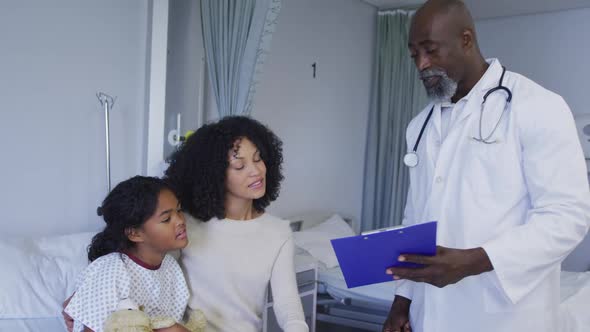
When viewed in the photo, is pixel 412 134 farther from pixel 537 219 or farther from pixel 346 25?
pixel 346 25

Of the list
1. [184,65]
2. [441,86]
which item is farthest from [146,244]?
[184,65]

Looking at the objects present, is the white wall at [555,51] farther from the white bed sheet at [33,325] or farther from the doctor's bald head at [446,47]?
the white bed sheet at [33,325]

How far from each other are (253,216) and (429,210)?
61 centimetres

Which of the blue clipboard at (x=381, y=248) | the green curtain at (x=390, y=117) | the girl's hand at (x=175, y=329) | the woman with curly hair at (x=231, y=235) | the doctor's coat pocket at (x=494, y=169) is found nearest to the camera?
the blue clipboard at (x=381, y=248)

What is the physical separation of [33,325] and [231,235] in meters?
0.86

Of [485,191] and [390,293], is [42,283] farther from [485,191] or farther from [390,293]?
[390,293]

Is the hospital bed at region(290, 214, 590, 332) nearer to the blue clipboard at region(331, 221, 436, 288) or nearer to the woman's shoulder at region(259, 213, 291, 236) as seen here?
the woman's shoulder at region(259, 213, 291, 236)

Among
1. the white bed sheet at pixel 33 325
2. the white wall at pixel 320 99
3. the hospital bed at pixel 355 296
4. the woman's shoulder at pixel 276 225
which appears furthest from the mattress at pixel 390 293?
the white bed sheet at pixel 33 325

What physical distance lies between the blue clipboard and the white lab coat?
15cm

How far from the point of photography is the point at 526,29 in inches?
200

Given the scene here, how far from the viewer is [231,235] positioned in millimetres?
1808

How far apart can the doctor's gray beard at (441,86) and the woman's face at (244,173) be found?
58cm

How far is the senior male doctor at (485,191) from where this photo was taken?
4.35ft

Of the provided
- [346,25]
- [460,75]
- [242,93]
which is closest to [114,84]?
[242,93]
